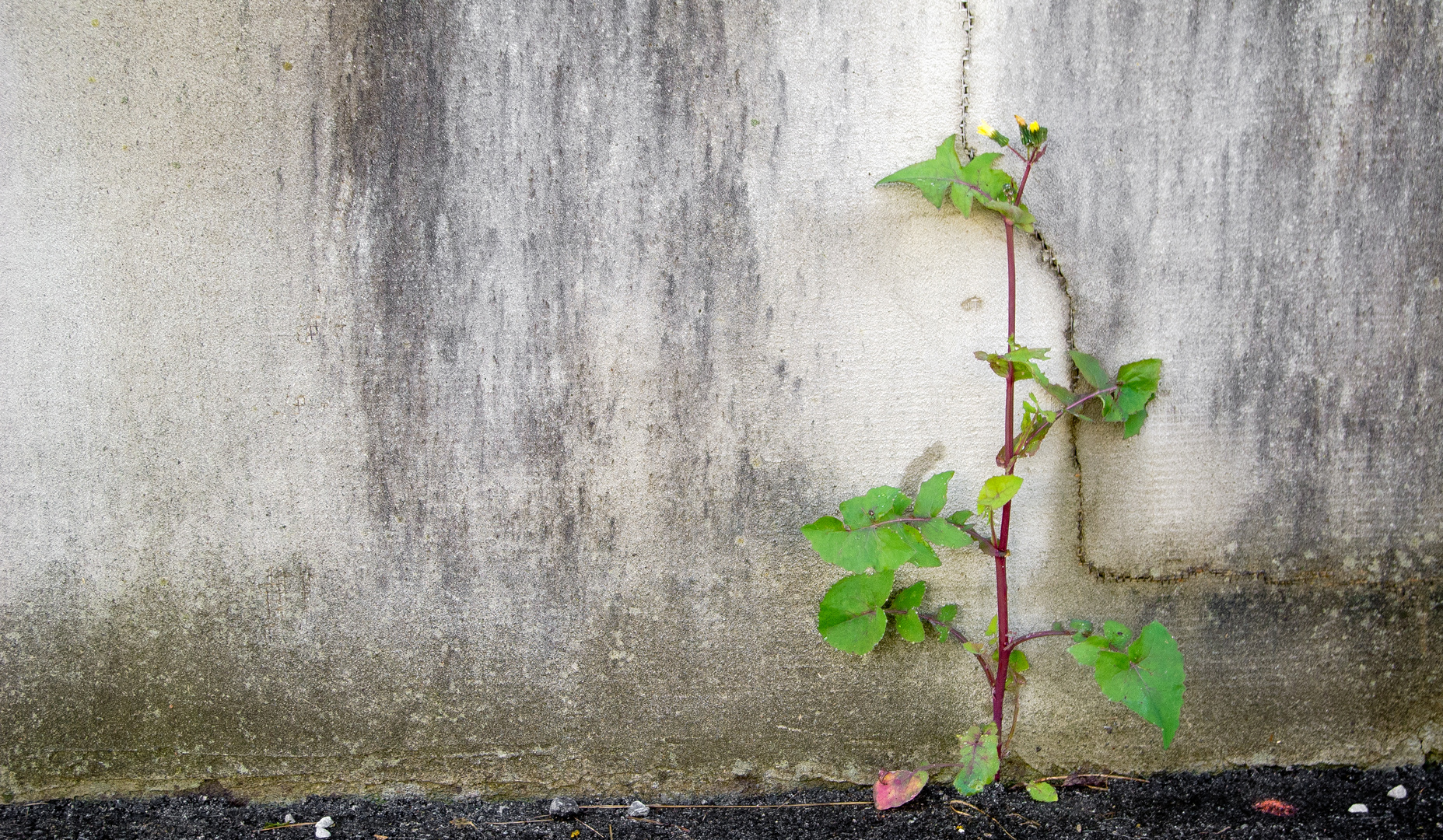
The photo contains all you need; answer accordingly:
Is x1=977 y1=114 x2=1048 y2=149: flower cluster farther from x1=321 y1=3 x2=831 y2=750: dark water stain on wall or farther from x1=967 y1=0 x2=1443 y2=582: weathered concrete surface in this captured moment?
x1=321 y1=3 x2=831 y2=750: dark water stain on wall

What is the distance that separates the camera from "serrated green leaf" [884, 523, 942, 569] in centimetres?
134

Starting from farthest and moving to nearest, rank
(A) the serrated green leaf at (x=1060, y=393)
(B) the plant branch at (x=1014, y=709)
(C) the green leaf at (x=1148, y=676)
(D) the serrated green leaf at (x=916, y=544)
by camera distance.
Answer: (B) the plant branch at (x=1014, y=709), (A) the serrated green leaf at (x=1060, y=393), (D) the serrated green leaf at (x=916, y=544), (C) the green leaf at (x=1148, y=676)

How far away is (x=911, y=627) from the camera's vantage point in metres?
1.50

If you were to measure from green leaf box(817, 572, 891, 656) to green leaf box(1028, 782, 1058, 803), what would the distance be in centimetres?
50

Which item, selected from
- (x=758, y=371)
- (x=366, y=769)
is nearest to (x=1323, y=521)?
(x=758, y=371)

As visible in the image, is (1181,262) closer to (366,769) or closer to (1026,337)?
(1026,337)

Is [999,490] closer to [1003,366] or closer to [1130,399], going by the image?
[1003,366]

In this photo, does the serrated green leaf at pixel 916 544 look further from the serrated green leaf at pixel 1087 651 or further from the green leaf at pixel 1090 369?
the green leaf at pixel 1090 369

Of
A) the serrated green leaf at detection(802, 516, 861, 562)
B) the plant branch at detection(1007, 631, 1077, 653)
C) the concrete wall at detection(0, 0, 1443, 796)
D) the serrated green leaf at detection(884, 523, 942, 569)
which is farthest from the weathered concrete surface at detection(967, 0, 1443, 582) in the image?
the serrated green leaf at detection(802, 516, 861, 562)

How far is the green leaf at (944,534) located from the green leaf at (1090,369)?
0.40 metres

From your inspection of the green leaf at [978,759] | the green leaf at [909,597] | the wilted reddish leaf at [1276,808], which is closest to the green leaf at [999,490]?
the green leaf at [909,597]

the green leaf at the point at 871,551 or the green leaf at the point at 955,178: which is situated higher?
the green leaf at the point at 955,178

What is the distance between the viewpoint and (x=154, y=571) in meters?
1.57

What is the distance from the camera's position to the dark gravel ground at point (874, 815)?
150 cm
